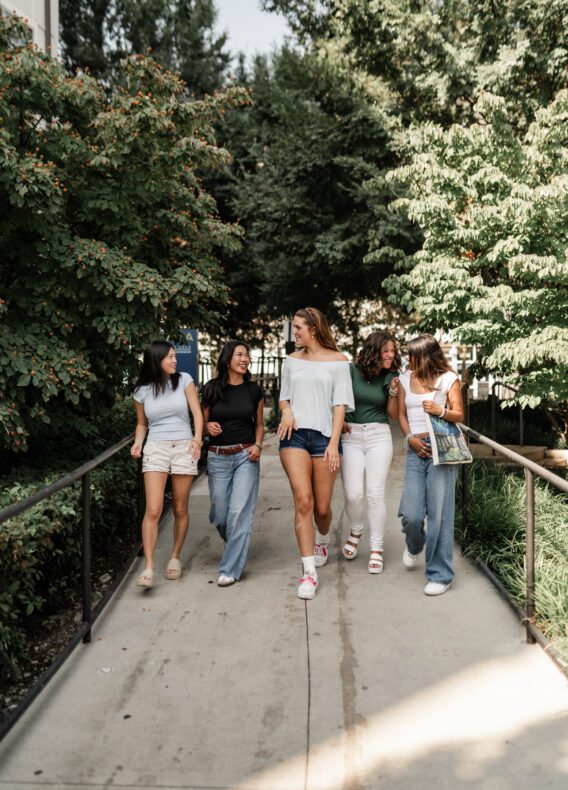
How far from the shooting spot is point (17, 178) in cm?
508

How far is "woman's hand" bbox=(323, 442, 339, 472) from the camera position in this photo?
4.51 m

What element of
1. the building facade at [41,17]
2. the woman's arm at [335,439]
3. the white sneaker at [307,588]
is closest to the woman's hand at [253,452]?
the woman's arm at [335,439]

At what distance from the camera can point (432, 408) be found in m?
4.47

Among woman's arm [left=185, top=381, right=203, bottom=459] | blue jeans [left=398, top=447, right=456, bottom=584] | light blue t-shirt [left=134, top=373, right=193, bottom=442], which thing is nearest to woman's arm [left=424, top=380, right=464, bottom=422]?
blue jeans [left=398, top=447, right=456, bottom=584]

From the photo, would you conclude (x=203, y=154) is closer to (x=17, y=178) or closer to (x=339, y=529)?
(x=17, y=178)

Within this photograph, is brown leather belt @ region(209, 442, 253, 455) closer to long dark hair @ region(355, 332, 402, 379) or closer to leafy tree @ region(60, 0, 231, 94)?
long dark hair @ region(355, 332, 402, 379)

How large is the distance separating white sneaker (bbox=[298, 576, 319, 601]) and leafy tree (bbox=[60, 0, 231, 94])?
21.7m

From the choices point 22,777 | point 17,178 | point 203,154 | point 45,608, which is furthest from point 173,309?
point 22,777

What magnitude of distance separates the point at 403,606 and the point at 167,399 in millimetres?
2033

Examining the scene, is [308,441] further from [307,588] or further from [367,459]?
[307,588]

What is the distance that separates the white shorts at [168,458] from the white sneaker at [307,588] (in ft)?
3.44

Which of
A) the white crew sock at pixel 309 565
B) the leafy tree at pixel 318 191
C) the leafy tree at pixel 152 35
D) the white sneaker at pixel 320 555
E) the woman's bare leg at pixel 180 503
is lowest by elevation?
the white sneaker at pixel 320 555

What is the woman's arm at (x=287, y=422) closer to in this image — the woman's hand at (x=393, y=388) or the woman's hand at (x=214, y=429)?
the woman's hand at (x=214, y=429)

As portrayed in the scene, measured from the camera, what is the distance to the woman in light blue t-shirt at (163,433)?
4.74 m
